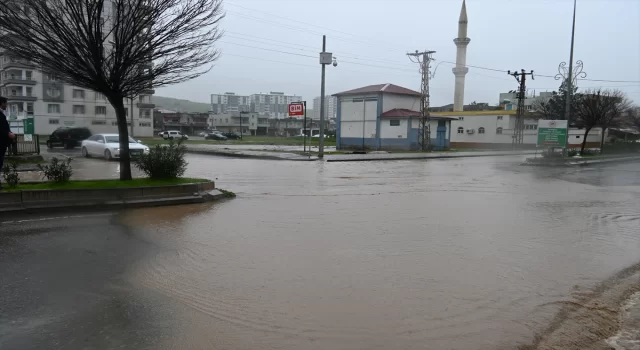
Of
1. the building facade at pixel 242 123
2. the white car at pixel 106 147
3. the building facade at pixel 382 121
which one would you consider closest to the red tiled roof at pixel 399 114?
the building facade at pixel 382 121

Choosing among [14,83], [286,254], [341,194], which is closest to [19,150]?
[341,194]

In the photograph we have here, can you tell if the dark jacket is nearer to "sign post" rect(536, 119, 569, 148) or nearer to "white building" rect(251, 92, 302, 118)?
"sign post" rect(536, 119, 569, 148)

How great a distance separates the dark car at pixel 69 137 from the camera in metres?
32.0

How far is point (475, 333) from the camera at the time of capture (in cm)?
432

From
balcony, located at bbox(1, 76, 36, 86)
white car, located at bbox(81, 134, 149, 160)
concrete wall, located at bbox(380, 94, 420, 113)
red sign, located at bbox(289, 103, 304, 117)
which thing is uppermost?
balcony, located at bbox(1, 76, 36, 86)

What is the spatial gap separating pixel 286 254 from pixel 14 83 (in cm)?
6391

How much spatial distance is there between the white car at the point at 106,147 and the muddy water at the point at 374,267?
41.0 feet

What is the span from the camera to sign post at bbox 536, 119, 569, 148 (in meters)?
29.9

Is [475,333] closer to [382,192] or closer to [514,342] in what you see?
[514,342]

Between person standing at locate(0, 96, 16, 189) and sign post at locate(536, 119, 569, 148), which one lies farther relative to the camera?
sign post at locate(536, 119, 569, 148)

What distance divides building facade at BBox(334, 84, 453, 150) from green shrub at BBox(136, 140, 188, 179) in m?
33.2

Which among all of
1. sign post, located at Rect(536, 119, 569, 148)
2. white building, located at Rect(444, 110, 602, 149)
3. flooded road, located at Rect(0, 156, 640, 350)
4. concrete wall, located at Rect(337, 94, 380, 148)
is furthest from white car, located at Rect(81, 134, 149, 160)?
white building, located at Rect(444, 110, 602, 149)

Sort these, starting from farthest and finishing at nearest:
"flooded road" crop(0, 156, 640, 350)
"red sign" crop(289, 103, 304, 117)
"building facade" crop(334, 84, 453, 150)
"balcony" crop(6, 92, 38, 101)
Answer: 1. "balcony" crop(6, 92, 38, 101)
2. "building facade" crop(334, 84, 453, 150)
3. "red sign" crop(289, 103, 304, 117)
4. "flooded road" crop(0, 156, 640, 350)

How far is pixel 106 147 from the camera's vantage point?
23.7 meters
